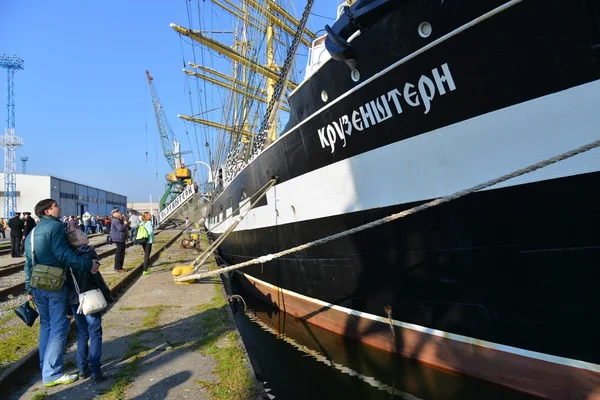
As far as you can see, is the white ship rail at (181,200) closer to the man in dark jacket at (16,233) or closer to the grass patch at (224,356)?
the man in dark jacket at (16,233)

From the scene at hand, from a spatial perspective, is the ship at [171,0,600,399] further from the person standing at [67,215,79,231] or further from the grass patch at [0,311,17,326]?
the grass patch at [0,311,17,326]

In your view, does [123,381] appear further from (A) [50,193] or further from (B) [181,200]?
(A) [50,193]

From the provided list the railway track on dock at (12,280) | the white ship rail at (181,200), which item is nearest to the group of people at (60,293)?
the railway track on dock at (12,280)

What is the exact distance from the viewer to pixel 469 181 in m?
3.61

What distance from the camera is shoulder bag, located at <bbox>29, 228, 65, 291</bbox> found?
322cm

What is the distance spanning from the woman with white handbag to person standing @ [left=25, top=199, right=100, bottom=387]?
0.35 feet

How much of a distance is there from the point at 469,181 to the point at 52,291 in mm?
3707

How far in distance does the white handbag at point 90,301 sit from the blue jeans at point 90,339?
0.14 meters

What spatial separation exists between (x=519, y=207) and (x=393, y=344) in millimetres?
2149

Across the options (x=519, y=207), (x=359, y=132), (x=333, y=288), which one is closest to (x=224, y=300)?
(x=333, y=288)

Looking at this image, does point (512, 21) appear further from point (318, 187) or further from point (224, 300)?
point (224, 300)

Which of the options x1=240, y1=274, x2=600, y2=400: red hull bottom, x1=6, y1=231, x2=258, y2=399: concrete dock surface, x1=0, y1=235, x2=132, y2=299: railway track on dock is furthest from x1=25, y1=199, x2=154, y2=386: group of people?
x1=0, y1=235, x2=132, y2=299: railway track on dock

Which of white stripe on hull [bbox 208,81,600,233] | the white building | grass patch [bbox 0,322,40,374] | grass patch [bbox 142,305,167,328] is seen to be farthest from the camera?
the white building

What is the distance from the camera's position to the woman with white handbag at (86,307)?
3.43 meters
